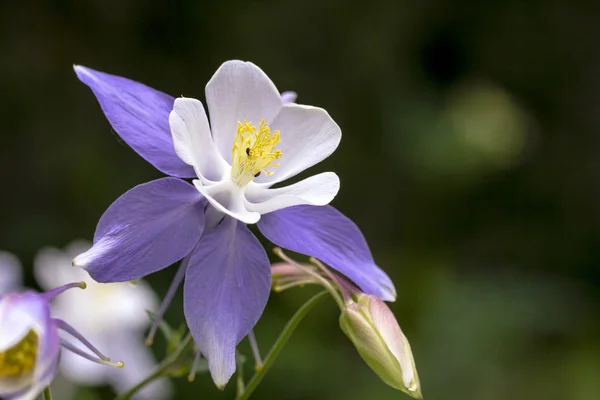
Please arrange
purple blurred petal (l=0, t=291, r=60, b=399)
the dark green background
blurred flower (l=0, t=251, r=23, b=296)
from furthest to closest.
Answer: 1. the dark green background
2. blurred flower (l=0, t=251, r=23, b=296)
3. purple blurred petal (l=0, t=291, r=60, b=399)

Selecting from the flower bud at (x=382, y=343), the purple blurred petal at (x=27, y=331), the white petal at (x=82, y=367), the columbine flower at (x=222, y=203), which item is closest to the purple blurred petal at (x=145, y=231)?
the columbine flower at (x=222, y=203)

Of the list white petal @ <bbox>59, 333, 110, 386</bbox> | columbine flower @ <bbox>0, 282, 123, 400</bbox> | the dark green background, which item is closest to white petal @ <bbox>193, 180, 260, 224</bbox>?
columbine flower @ <bbox>0, 282, 123, 400</bbox>

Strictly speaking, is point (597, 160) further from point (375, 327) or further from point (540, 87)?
point (375, 327)

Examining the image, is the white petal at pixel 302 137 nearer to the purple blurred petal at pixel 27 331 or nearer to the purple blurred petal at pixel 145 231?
the purple blurred petal at pixel 145 231

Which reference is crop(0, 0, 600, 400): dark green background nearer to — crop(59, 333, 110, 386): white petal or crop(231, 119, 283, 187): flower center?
crop(59, 333, 110, 386): white petal

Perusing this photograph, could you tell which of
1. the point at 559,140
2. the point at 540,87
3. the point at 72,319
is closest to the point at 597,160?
the point at 559,140

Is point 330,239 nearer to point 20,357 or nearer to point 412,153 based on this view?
point 20,357
